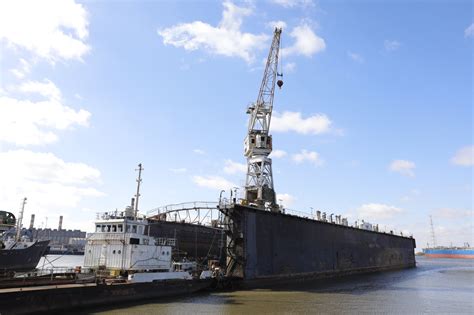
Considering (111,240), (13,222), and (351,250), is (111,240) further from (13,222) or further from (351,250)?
(351,250)

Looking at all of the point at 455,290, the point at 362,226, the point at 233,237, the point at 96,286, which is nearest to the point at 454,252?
the point at 362,226

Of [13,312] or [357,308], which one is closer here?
[13,312]

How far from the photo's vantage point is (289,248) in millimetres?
38375

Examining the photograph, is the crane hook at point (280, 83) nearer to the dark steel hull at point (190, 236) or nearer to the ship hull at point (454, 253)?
the dark steel hull at point (190, 236)

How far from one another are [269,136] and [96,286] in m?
32.1

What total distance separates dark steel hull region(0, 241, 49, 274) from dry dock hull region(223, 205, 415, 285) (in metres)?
26.3

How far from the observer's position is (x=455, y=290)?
36.5m

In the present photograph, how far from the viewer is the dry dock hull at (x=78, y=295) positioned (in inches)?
739

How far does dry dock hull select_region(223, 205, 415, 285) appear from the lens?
110ft

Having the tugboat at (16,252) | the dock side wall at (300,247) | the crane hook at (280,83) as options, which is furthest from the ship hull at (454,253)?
the tugboat at (16,252)

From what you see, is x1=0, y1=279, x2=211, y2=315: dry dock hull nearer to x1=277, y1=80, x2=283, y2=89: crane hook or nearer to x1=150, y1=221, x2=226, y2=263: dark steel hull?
x1=150, y1=221, x2=226, y2=263: dark steel hull

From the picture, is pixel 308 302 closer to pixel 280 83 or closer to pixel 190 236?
pixel 190 236

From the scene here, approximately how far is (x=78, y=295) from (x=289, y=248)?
22.5 metres

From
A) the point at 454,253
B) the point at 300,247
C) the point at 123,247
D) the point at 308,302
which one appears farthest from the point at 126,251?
the point at 454,253
